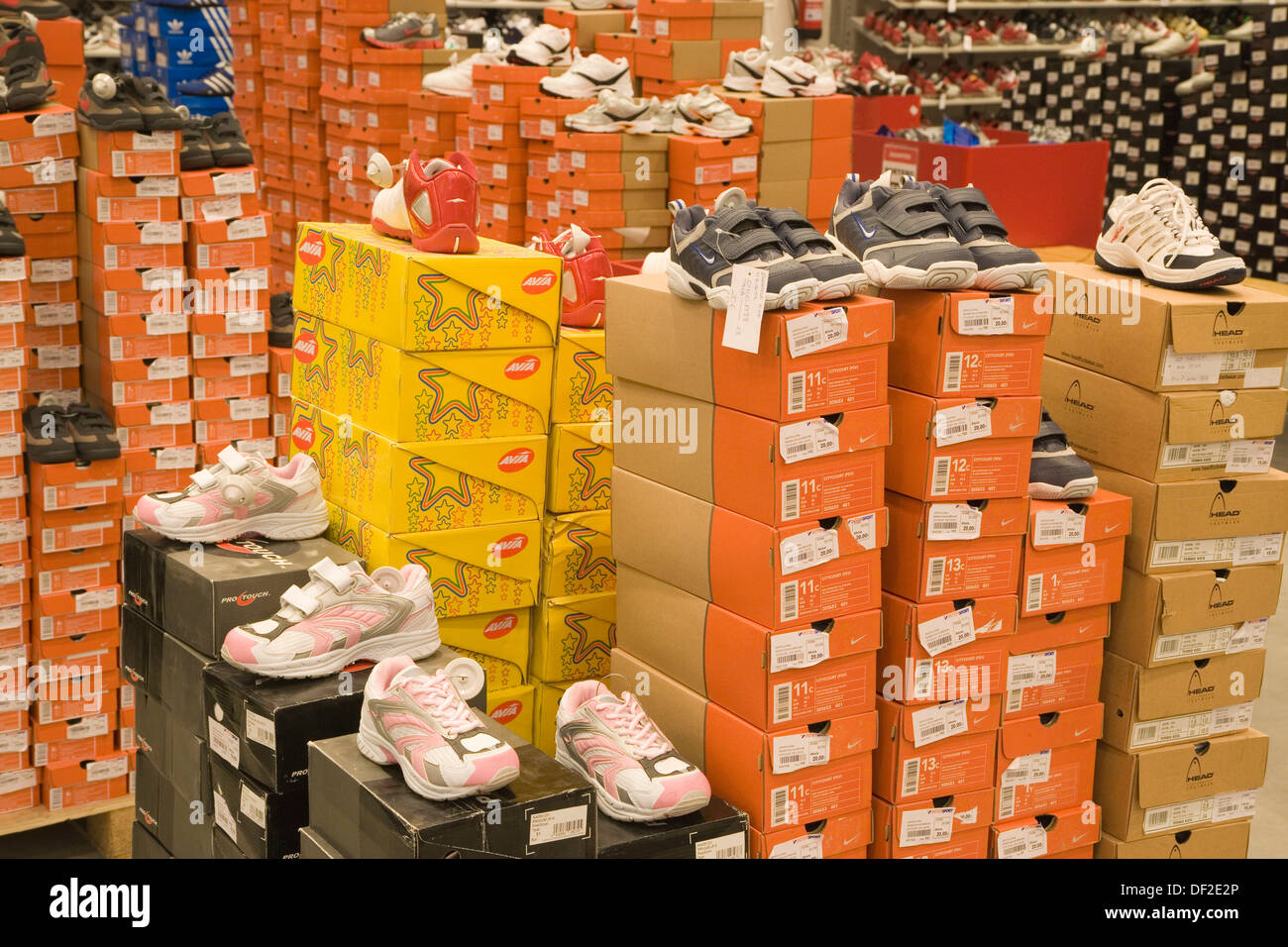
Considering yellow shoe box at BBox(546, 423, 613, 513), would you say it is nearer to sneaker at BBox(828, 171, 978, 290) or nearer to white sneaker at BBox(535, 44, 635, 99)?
sneaker at BBox(828, 171, 978, 290)

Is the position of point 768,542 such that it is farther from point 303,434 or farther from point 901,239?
point 303,434

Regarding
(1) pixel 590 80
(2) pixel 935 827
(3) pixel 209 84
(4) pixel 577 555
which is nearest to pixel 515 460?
(4) pixel 577 555

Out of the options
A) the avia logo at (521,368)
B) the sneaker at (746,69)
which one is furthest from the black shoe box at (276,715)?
the sneaker at (746,69)

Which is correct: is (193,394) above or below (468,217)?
below

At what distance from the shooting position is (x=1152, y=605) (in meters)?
2.91

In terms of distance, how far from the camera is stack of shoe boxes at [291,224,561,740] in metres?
2.74

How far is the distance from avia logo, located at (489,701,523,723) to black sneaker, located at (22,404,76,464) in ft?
A: 4.57

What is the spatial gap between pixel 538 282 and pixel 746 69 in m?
3.43

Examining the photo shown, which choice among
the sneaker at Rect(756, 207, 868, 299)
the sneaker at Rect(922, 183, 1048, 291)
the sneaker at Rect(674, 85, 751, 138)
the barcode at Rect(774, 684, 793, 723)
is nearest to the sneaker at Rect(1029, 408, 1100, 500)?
the sneaker at Rect(922, 183, 1048, 291)

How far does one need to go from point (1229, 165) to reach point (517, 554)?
297 inches

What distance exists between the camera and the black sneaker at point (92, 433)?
3.57 meters

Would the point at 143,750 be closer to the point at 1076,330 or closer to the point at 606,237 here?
the point at 1076,330

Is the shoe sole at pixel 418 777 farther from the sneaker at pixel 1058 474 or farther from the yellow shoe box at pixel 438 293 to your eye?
the sneaker at pixel 1058 474

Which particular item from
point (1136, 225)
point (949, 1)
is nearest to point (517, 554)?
point (1136, 225)
